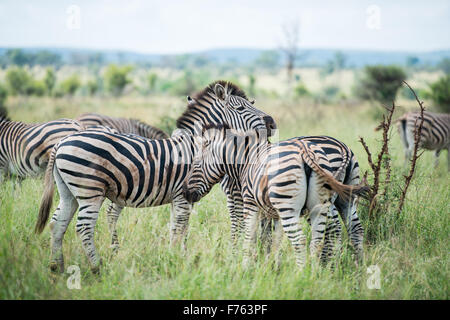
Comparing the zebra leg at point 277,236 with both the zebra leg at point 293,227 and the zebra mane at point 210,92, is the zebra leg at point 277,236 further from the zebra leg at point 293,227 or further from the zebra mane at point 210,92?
the zebra mane at point 210,92

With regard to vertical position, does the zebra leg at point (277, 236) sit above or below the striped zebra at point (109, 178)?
below

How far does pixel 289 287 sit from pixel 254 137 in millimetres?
1792

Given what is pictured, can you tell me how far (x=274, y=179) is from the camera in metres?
3.59

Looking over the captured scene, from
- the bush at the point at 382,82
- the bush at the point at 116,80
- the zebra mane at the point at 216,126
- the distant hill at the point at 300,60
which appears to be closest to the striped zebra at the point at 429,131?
the zebra mane at the point at 216,126

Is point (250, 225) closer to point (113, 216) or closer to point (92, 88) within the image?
point (113, 216)

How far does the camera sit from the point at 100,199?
3910mm

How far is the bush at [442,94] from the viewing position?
47.3 feet

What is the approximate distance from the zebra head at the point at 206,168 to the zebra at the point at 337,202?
0.40 metres

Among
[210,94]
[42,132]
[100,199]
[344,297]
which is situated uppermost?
[210,94]

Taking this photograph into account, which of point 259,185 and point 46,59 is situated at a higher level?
point 46,59

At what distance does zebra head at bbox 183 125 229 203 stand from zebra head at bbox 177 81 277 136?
90cm
